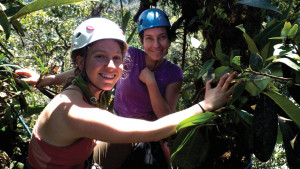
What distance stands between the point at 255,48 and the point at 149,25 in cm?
107

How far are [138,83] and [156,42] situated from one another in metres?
0.34

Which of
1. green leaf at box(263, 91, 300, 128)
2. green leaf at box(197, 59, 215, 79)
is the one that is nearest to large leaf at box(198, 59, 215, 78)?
green leaf at box(197, 59, 215, 79)

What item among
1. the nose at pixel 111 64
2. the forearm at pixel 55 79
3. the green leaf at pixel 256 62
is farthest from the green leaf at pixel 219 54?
the forearm at pixel 55 79

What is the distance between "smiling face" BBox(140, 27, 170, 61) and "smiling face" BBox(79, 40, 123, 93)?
21.5 inches

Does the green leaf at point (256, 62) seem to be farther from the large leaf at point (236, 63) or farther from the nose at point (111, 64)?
the nose at point (111, 64)

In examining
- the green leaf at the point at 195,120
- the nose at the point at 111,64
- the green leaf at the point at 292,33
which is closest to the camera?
the green leaf at the point at 292,33

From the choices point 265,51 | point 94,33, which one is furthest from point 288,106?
point 94,33

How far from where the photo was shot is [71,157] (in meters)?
1.47

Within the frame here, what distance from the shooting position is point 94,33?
1604mm

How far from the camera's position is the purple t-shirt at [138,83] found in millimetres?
2185

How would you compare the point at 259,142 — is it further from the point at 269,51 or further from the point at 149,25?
the point at 149,25

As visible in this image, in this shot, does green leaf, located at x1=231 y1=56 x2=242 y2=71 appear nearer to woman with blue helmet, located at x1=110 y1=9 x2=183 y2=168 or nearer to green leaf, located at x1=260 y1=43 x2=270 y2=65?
green leaf, located at x1=260 y1=43 x2=270 y2=65

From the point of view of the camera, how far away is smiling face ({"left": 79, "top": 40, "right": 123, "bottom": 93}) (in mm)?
1563

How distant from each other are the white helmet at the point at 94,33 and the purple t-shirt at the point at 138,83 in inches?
19.9
